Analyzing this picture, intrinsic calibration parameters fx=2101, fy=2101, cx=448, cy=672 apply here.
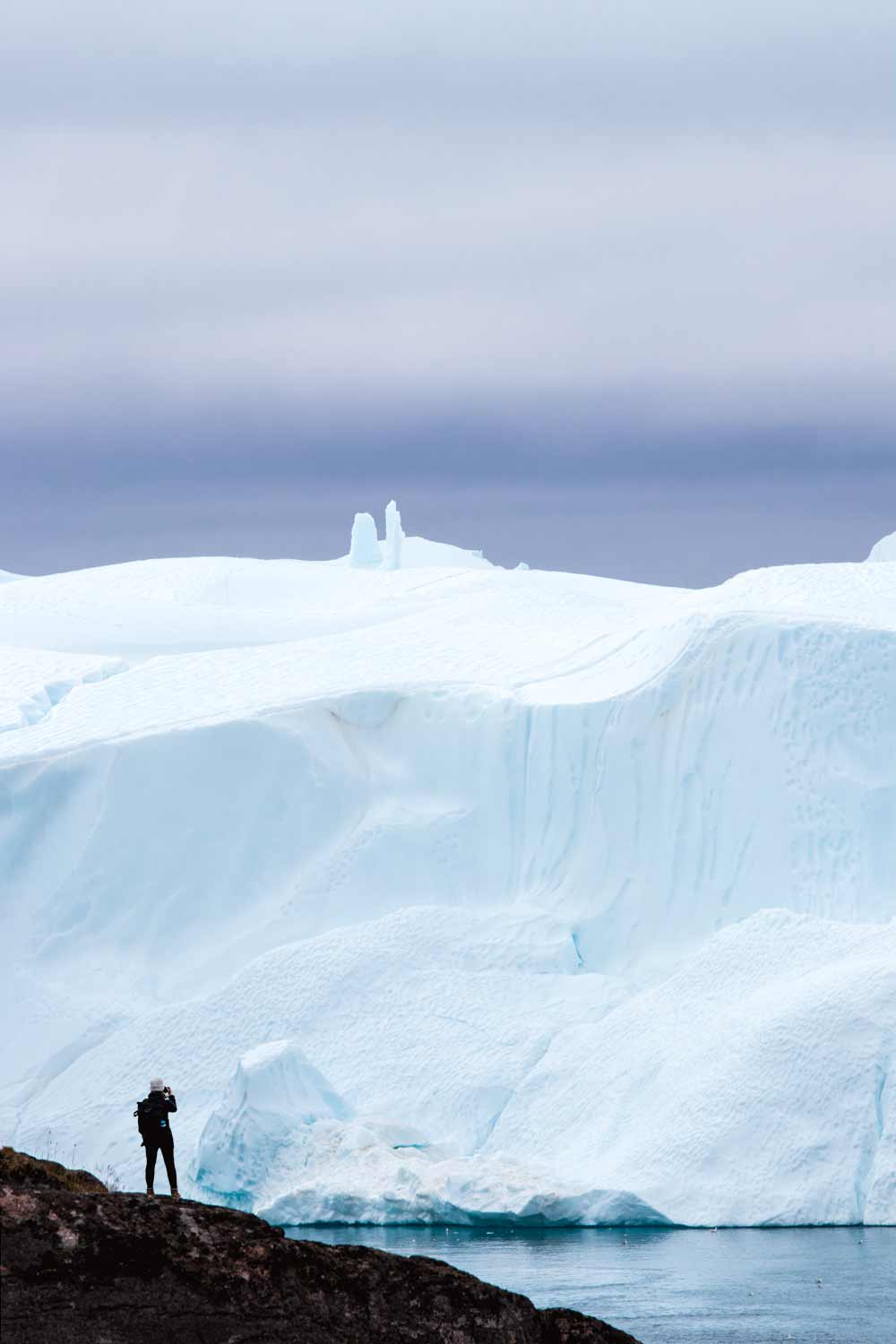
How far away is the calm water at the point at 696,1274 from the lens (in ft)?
53.0

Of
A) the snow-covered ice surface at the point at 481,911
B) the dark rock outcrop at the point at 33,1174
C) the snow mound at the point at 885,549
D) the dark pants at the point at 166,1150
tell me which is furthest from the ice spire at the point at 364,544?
the dark pants at the point at 166,1150

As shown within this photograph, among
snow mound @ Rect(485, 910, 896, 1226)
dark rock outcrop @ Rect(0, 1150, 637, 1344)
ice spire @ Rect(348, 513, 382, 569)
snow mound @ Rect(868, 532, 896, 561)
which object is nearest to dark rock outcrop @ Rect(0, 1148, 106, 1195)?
dark rock outcrop @ Rect(0, 1150, 637, 1344)

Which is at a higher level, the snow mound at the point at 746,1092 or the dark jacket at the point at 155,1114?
the snow mound at the point at 746,1092

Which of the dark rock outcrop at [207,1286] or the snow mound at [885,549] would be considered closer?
the dark rock outcrop at [207,1286]

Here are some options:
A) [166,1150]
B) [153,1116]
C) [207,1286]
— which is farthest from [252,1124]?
[207,1286]

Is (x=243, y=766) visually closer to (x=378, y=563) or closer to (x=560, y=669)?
(x=560, y=669)

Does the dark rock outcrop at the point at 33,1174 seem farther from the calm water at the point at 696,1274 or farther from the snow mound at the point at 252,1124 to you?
the snow mound at the point at 252,1124

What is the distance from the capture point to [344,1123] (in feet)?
79.5

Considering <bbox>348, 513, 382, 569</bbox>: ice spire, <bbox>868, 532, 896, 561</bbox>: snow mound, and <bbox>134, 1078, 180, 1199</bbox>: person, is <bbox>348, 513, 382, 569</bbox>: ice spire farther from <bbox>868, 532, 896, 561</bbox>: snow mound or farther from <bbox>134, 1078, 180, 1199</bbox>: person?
<bbox>134, 1078, 180, 1199</bbox>: person

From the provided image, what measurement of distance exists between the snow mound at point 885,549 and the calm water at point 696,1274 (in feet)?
81.2

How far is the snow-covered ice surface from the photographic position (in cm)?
2312

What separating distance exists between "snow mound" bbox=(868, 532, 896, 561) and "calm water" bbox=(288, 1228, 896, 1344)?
24.8 metres

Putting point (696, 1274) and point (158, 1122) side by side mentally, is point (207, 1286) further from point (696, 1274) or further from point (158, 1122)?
point (696, 1274)

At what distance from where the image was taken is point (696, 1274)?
19.0 m
